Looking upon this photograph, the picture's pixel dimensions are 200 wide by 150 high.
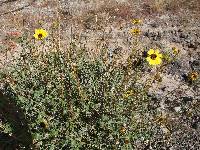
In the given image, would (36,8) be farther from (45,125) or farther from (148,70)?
(45,125)

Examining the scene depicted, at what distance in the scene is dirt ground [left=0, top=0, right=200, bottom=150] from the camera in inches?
222

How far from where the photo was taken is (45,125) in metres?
4.15

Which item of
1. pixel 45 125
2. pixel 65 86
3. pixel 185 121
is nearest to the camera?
pixel 45 125

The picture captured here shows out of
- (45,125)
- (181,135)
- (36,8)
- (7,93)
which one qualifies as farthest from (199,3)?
(45,125)

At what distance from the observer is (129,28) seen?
294 inches

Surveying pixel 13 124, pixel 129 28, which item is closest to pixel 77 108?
pixel 13 124

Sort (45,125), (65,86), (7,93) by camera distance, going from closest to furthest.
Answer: (45,125) < (65,86) < (7,93)

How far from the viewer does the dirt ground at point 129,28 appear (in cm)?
563

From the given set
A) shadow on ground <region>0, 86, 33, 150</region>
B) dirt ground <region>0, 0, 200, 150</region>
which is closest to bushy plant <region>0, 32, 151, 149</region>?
shadow on ground <region>0, 86, 33, 150</region>

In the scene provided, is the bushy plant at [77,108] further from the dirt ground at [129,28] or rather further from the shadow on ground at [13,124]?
A: the dirt ground at [129,28]

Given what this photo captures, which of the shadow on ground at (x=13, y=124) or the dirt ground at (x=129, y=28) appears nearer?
the shadow on ground at (x=13, y=124)

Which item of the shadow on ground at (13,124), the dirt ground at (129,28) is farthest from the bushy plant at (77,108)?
the dirt ground at (129,28)

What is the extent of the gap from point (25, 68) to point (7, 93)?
1.77 ft

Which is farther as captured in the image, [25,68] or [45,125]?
[25,68]
